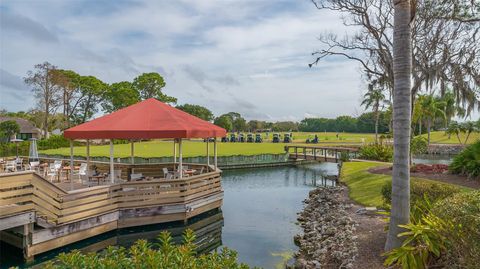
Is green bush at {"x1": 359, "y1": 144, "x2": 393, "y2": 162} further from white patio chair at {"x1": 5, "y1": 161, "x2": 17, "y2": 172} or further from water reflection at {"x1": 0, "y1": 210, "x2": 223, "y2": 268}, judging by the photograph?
white patio chair at {"x1": 5, "y1": 161, "x2": 17, "y2": 172}

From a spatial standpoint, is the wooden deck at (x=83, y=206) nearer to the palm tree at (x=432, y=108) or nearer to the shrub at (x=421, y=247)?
the shrub at (x=421, y=247)

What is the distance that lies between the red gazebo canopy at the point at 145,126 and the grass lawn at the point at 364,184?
622cm

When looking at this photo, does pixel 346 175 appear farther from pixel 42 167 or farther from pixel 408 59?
pixel 42 167

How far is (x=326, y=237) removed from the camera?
10.0 m

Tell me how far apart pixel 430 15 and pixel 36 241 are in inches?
727

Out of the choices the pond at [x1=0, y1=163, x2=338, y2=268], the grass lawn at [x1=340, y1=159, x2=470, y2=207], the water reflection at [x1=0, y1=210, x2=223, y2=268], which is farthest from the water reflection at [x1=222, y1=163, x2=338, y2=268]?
the grass lawn at [x1=340, y1=159, x2=470, y2=207]

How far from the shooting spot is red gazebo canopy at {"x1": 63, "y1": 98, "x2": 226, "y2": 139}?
471 inches

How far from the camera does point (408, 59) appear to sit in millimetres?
6250

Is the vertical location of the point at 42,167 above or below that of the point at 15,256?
above

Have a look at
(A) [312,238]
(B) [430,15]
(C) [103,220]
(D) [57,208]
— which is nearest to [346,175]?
(B) [430,15]

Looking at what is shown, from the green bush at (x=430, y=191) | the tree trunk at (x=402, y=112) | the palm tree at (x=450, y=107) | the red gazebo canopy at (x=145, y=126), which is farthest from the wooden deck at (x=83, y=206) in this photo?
the palm tree at (x=450, y=107)

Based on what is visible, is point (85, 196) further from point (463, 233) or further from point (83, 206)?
point (463, 233)

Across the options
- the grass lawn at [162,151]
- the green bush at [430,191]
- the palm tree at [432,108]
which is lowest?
the grass lawn at [162,151]

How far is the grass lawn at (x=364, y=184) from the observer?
44.0 feet
